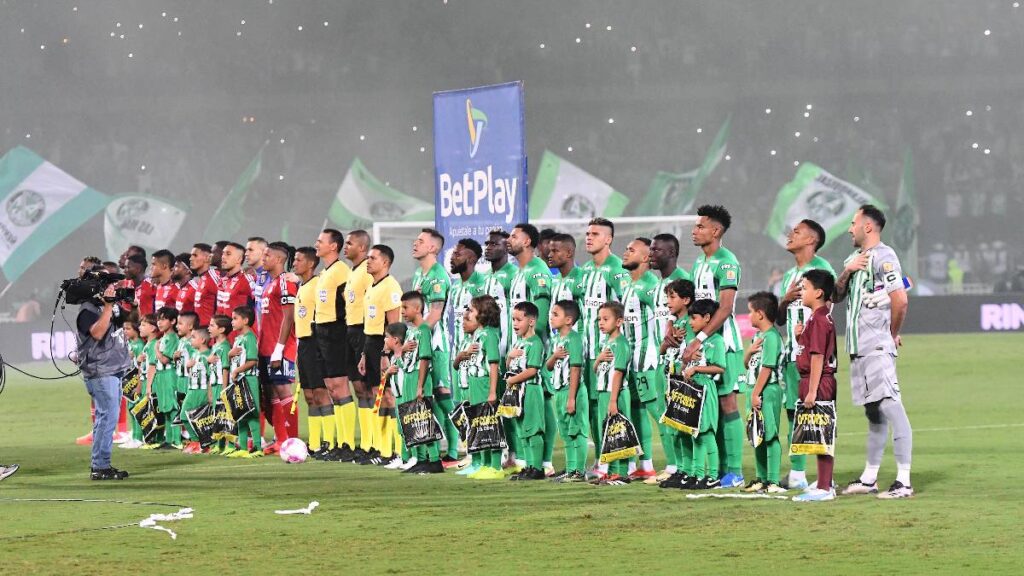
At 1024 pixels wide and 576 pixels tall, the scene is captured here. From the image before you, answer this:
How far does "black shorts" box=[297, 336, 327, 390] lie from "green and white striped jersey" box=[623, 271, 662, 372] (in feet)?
11.5

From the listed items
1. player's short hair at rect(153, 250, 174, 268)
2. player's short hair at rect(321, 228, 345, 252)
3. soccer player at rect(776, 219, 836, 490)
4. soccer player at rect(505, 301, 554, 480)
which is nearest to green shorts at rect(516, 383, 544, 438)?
soccer player at rect(505, 301, 554, 480)

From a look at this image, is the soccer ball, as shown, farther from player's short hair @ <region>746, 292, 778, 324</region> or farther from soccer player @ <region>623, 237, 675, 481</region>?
player's short hair @ <region>746, 292, 778, 324</region>

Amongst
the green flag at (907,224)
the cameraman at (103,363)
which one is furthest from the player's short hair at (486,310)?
the green flag at (907,224)

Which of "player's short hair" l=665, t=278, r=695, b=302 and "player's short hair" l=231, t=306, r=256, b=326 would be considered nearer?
"player's short hair" l=665, t=278, r=695, b=302

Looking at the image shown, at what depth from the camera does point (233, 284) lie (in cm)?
1418

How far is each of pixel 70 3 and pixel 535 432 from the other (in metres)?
35.1

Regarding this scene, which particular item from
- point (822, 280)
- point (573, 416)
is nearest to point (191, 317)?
point (573, 416)

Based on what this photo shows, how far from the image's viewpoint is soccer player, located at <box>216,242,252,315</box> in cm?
1409

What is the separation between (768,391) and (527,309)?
Answer: 2.11 metres

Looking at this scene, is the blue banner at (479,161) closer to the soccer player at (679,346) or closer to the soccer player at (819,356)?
the soccer player at (679,346)

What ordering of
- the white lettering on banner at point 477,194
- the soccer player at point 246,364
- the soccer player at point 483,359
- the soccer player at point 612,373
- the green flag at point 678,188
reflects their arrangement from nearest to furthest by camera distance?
the soccer player at point 612,373 < the soccer player at point 483,359 < the white lettering on banner at point 477,194 < the soccer player at point 246,364 < the green flag at point 678,188

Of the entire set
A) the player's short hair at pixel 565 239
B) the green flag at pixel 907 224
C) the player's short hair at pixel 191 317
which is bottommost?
A: the player's short hair at pixel 191 317

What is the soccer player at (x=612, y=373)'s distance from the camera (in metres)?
10.4

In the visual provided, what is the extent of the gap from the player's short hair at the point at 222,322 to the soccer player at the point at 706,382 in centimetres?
560
